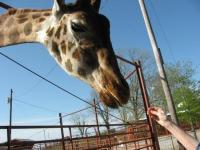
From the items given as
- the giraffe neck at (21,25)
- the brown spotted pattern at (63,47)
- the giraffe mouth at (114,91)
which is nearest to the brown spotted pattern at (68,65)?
the brown spotted pattern at (63,47)

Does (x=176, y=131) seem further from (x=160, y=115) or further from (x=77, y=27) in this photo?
(x=77, y=27)

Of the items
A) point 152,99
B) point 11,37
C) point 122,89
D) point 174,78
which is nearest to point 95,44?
point 122,89

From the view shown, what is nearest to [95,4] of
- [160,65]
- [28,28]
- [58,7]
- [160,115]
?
[58,7]

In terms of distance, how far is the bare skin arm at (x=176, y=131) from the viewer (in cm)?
223

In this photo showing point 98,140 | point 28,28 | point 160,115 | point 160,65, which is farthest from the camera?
point 98,140

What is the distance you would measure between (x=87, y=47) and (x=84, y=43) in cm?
6

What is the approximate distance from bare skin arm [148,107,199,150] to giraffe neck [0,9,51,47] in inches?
67.5

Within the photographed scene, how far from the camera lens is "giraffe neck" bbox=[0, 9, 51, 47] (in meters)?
3.73

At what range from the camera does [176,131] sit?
236 centimetres

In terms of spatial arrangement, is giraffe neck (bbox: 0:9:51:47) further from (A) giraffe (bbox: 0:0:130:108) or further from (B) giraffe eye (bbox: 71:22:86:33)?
(B) giraffe eye (bbox: 71:22:86:33)

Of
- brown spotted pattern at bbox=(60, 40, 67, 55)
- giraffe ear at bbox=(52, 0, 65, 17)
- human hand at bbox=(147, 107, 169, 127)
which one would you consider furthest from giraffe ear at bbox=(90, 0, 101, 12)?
human hand at bbox=(147, 107, 169, 127)

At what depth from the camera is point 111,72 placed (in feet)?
9.06

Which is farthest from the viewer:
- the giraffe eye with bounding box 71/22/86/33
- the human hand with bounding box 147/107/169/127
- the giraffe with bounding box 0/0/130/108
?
the giraffe eye with bounding box 71/22/86/33

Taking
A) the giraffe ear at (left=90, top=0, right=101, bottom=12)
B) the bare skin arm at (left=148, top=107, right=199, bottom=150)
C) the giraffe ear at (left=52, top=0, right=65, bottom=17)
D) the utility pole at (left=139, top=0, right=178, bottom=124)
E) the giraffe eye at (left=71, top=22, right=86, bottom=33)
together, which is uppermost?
the utility pole at (left=139, top=0, right=178, bottom=124)
